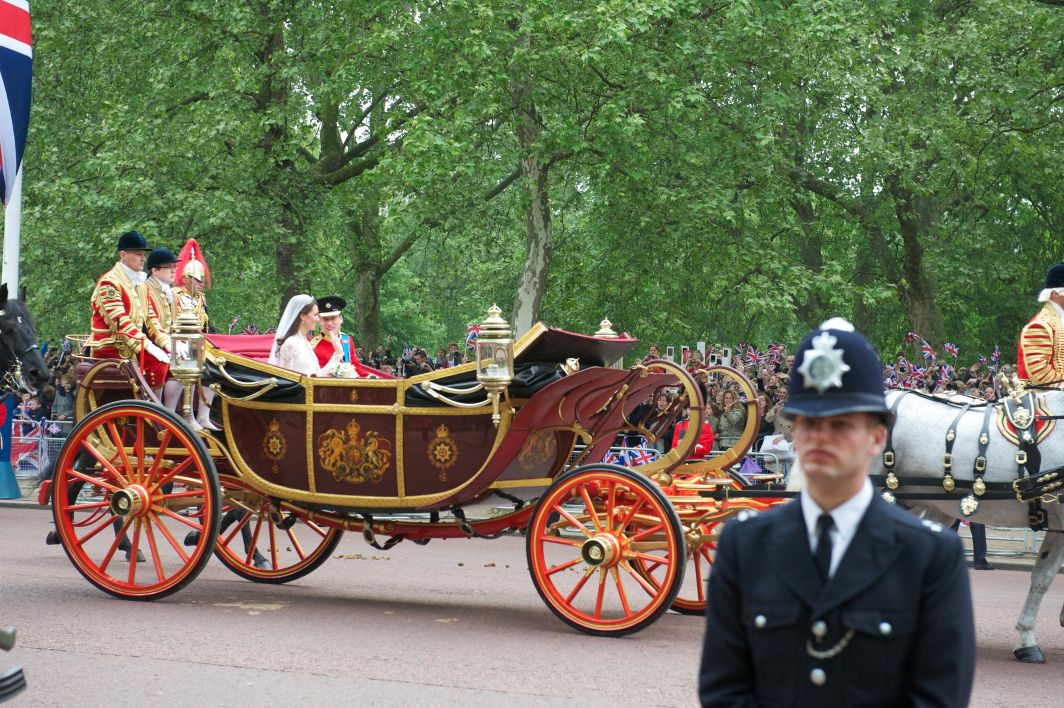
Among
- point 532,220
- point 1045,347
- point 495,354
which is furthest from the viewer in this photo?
point 532,220

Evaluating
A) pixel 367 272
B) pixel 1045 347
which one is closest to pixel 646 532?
pixel 1045 347

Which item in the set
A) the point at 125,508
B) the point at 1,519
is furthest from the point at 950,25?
the point at 125,508

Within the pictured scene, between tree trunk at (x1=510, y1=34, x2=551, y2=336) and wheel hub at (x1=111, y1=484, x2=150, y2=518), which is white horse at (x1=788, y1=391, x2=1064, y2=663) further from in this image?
tree trunk at (x1=510, y1=34, x2=551, y2=336)

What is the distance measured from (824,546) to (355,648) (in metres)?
5.15

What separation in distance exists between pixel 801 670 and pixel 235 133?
65.7 ft

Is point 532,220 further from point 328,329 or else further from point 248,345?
point 248,345

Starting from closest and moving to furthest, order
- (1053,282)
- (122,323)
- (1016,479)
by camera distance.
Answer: (1016,479)
(1053,282)
(122,323)

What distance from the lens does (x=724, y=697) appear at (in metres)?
2.70

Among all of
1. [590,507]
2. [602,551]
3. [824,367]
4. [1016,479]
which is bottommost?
[602,551]

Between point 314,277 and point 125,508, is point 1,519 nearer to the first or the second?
point 125,508

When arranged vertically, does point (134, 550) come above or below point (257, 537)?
above

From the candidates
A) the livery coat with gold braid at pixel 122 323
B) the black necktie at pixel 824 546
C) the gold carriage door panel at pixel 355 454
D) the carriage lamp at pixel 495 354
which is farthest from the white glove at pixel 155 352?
the black necktie at pixel 824 546

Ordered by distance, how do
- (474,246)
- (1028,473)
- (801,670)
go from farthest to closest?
(474,246) < (1028,473) < (801,670)

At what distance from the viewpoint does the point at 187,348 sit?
8750 millimetres
